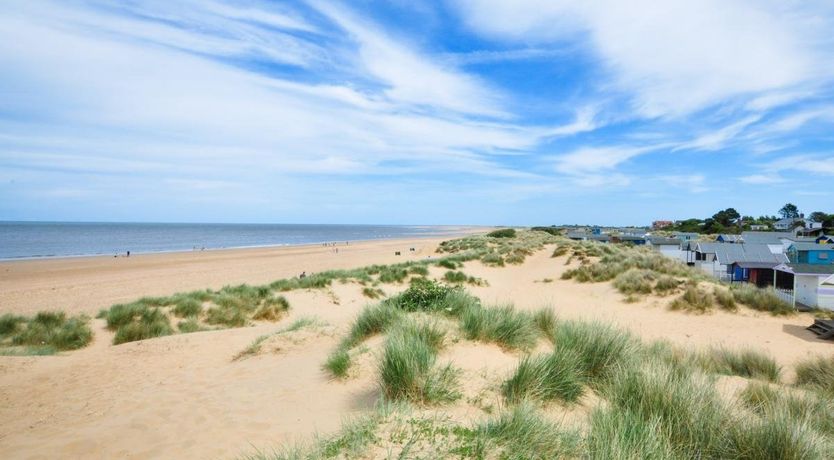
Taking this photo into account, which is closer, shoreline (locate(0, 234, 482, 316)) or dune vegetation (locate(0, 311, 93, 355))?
dune vegetation (locate(0, 311, 93, 355))

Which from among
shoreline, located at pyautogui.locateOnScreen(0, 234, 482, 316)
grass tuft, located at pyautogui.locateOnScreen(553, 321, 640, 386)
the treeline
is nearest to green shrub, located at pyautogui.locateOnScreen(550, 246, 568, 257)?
shoreline, located at pyautogui.locateOnScreen(0, 234, 482, 316)

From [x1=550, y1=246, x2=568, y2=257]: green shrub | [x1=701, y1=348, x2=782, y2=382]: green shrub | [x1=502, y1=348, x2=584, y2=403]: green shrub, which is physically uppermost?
[x1=502, y1=348, x2=584, y2=403]: green shrub

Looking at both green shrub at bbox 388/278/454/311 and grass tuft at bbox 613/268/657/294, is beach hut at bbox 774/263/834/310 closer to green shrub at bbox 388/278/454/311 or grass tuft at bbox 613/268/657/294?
grass tuft at bbox 613/268/657/294

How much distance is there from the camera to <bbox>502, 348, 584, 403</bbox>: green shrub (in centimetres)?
478

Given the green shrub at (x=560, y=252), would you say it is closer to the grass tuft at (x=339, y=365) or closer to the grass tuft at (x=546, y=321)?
the grass tuft at (x=546, y=321)

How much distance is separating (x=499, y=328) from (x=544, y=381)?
2174mm

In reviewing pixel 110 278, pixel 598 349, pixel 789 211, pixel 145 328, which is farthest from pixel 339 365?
pixel 789 211

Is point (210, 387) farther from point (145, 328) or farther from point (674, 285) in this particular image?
point (674, 285)

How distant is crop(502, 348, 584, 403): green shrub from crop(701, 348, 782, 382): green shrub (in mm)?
4297

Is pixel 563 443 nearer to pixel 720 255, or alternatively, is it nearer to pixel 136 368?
pixel 136 368

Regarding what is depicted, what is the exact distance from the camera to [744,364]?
28.5 ft

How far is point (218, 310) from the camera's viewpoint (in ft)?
48.1

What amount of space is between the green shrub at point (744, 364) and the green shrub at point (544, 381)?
4297 mm

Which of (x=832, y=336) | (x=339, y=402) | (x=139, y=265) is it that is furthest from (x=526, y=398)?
(x=139, y=265)
